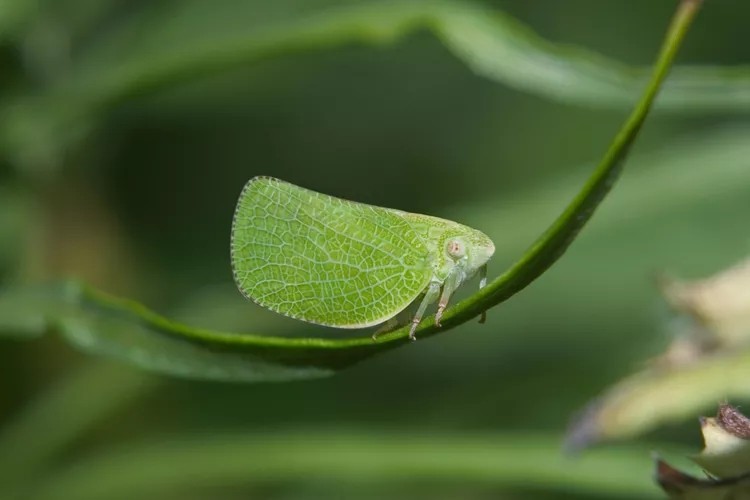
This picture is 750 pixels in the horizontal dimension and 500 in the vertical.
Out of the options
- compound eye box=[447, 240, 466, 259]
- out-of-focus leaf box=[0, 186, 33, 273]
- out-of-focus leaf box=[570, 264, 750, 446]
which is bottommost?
out-of-focus leaf box=[570, 264, 750, 446]

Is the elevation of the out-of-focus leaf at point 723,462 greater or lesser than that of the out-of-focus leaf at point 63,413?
lesser

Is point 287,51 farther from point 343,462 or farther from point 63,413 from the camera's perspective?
point 63,413

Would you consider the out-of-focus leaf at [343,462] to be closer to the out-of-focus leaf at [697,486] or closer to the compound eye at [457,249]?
the compound eye at [457,249]

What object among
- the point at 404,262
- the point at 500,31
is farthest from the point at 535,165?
the point at 404,262

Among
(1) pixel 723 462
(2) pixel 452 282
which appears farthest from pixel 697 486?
(2) pixel 452 282

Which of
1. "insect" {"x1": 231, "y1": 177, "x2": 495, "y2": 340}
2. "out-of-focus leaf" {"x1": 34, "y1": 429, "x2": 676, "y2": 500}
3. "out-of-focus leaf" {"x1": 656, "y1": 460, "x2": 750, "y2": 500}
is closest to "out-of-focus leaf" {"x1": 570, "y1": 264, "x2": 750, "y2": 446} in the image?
"out-of-focus leaf" {"x1": 656, "y1": 460, "x2": 750, "y2": 500}

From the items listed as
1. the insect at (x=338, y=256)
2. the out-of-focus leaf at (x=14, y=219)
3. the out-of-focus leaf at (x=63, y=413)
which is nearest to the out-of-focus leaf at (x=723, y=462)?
the insect at (x=338, y=256)

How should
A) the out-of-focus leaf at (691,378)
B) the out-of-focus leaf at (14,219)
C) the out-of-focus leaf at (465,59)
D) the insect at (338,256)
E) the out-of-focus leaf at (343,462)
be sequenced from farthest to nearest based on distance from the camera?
the out-of-focus leaf at (14,219) → the out-of-focus leaf at (343,462) → the out-of-focus leaf at (465,59) → the insect at (338,256) → the out-of-focus leaf at (691,378)

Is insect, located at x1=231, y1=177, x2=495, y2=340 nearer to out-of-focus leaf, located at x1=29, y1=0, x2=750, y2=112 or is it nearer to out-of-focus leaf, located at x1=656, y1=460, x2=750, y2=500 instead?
out-of-focus leaf, located at x1=29, y1=0, x2=750, y2=112
